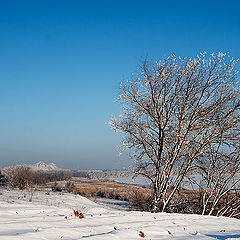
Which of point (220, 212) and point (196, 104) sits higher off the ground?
point (196, 104)

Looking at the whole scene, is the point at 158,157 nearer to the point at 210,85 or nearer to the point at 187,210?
the point at 210,85

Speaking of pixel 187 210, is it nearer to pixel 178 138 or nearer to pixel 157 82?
pixel 178 138

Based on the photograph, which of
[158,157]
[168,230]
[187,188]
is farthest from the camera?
[187,188]

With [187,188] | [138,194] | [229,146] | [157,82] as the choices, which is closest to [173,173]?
[187,188]

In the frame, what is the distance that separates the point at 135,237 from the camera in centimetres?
438

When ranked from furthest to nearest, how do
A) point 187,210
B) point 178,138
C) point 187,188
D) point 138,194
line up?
point 138,194 → point 187,210 → point 187,188 → point 178,138

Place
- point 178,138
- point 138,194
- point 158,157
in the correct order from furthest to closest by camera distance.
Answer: point 138,194 < point 158,157 < point 178,138

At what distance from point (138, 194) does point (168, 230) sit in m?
17.0

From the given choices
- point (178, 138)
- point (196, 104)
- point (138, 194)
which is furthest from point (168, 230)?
point (138, 194)

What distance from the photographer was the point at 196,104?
10.8m

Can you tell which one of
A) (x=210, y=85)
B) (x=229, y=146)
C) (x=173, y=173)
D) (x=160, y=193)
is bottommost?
(x=160, y=193)

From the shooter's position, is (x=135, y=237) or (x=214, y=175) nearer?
(x=135, y=237)

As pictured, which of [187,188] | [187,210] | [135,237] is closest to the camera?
[135,237]

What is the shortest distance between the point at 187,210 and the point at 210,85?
7.56 meters
